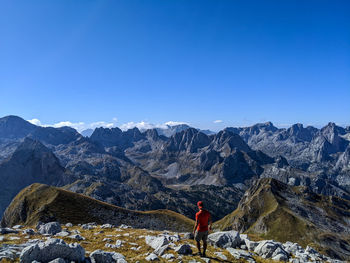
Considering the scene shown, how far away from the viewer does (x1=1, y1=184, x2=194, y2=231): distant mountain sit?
71.4m

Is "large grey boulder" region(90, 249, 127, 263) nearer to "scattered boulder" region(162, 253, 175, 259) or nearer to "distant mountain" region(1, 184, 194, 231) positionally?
"scattered boulder" region(162, 253, 175, 259)

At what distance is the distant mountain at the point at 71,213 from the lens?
7144cm

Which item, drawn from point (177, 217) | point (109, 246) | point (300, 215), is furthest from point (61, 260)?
point (300, 215)

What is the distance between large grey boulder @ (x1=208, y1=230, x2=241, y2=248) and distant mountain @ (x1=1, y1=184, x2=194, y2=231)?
170 feet

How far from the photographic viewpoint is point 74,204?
7738 centimetres

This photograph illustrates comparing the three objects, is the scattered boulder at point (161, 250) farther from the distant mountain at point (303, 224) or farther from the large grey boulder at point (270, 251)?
the distant mountain at point (303, 224)

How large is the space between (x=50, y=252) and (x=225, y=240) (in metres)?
21.1

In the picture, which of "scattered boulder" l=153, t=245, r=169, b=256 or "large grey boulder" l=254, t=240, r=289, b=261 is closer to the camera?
"scattered boulder" l=153, t=245, r=169, b=256

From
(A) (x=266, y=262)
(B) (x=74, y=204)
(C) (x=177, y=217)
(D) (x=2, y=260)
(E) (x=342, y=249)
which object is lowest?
(E) (x=342, y=249)

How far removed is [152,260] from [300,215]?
19054 cm

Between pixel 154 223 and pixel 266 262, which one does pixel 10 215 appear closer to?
pixel 154 223

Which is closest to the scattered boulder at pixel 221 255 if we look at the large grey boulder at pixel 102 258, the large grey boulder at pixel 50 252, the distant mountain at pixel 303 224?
the large grey boulder at pixel 102 258

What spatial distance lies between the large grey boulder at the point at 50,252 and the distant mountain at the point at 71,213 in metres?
55.1

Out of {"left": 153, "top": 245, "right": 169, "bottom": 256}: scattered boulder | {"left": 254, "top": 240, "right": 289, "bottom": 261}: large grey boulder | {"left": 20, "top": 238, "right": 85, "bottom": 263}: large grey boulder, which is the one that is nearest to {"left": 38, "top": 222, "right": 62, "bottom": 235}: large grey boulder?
{"left": 20, "top": 238, "right": 85, "bottom": 263}: large grey boulder
